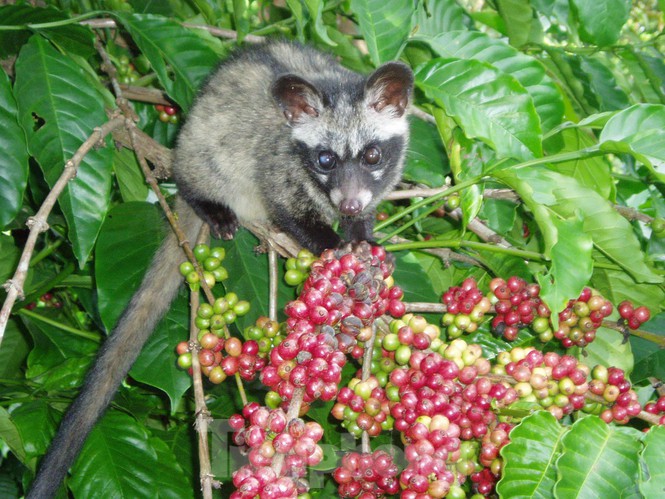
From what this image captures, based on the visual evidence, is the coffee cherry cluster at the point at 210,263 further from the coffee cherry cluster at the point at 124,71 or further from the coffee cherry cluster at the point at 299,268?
the coffee cherry cluster at the point at 124,71

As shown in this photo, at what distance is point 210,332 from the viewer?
1.92 meters

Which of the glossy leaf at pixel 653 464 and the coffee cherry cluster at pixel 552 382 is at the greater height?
the glossy leaf at pixel 653 464

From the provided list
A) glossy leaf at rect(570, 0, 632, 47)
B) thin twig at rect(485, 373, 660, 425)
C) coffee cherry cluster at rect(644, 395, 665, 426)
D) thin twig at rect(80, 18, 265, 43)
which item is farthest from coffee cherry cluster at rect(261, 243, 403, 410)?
thin twig at rect(80, 18, 265, 43)

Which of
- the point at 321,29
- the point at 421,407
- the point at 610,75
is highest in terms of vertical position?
the point at 321,29

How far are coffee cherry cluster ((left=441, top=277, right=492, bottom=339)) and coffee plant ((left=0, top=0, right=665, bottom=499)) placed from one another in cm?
1

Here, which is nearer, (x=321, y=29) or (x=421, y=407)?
(x=421, y=407)

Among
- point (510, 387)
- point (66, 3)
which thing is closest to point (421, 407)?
point (510, 387)

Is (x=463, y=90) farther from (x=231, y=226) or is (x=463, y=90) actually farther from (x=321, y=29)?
(x=231, y=226)

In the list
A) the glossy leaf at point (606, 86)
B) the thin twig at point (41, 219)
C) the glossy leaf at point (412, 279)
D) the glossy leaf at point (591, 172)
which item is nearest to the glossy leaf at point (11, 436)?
the thin twig at point (41, 219)

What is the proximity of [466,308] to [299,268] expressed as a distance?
532 mm

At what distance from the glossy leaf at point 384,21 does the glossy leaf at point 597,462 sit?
1.32 metres

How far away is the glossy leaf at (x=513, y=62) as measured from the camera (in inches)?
80.7

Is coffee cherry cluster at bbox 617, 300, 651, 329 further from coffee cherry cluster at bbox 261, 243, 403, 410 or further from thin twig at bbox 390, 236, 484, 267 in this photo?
coffee cherry cluster at bbox 261, 243, 403, 410

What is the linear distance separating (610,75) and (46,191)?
247 cm
